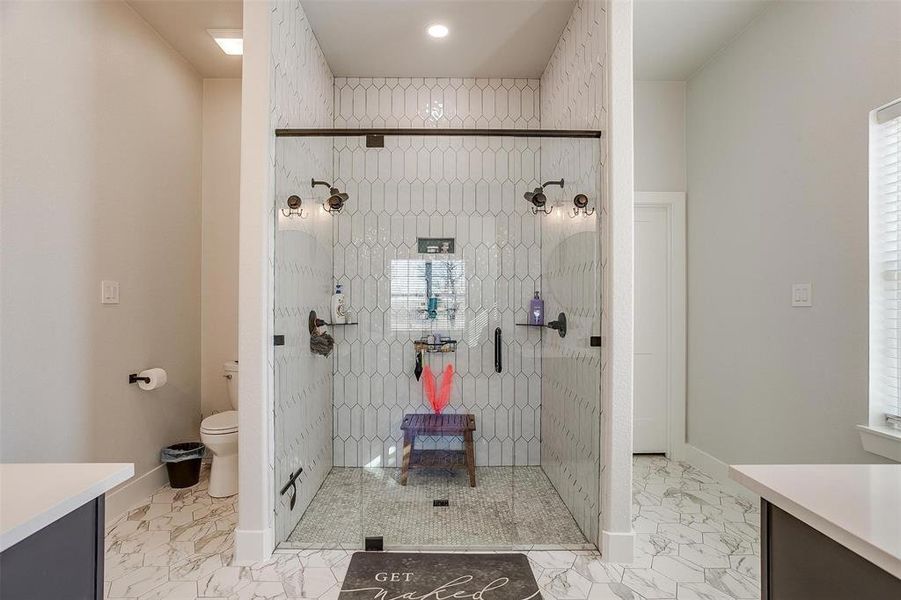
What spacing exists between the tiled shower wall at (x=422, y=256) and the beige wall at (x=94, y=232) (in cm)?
123

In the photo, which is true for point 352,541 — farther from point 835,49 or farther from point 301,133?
point 835,49

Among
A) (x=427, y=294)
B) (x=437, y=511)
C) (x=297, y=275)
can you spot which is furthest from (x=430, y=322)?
(x=437, y=511)

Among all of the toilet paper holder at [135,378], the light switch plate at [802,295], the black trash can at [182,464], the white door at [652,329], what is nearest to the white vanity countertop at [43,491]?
the toilet paper holder at [135,378]

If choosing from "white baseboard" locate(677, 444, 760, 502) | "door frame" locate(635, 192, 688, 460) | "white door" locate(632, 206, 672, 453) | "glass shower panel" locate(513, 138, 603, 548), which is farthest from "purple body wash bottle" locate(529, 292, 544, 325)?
"white baseboard" locate(677, 444, 760, 502)

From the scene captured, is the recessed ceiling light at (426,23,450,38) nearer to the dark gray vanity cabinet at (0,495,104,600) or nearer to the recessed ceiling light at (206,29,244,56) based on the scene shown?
the recessed ceiling light at (206,29,244,56)

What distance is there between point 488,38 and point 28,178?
252cm

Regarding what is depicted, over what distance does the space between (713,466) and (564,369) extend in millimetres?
1491

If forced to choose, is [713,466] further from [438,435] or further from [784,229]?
[438,435]

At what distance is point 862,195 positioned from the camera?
2.09 meters

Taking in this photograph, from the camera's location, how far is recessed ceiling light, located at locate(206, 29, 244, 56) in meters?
2.79

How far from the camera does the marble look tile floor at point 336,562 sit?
71.7 inches

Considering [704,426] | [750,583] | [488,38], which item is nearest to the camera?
[750,583]

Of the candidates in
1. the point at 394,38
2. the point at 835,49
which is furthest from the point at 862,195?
the point at 394,38

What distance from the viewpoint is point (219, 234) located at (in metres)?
3.38
